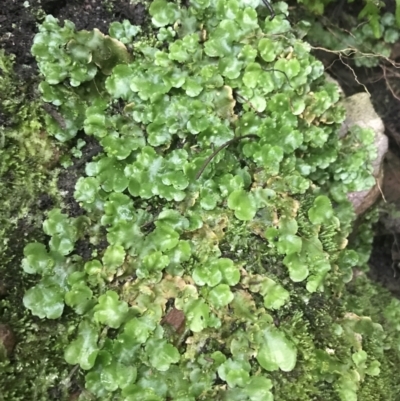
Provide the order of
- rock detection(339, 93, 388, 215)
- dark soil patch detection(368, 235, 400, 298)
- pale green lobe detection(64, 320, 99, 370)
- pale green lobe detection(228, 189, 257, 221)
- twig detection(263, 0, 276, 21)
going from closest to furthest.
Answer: pale green lobe detection(64, 320, 99, 370), pale green lobe detection(228, 189, 257, 221), twig detection(263, 0, 276, 21), rock detection(339, 93, 388, 215), dark soil patch detection(368, 235, 400, 298)

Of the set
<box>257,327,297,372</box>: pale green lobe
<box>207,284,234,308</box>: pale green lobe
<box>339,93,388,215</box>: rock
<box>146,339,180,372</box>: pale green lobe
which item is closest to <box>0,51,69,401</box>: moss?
<box>146,339,180,372</box>: pale green lobe

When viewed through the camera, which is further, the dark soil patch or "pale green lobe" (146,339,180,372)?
the dark soil patch

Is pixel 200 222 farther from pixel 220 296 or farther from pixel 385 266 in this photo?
pixel 385 266

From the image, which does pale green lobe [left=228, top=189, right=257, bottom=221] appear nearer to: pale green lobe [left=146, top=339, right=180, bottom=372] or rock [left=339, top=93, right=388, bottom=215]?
pale green lobe [left=146, top=339, right=180, bottom=372]

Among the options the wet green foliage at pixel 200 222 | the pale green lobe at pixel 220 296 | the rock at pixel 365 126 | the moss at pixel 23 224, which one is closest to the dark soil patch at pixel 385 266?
the rock at pixel 365 126

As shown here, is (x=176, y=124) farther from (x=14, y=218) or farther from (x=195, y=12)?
(x=14, y=218)

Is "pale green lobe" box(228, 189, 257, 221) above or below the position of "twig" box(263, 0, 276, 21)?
below

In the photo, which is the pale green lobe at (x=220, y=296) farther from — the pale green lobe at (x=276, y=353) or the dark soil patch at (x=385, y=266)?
the dark soil patch at (x=385, y=266)
